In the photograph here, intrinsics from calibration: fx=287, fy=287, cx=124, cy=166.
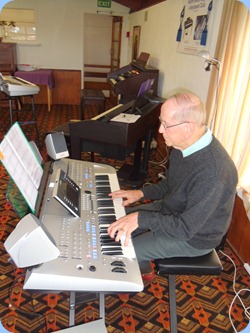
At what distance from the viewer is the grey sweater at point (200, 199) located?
3.75ft

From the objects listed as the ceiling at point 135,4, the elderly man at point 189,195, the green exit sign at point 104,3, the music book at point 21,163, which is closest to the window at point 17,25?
the green exit sign at point 104,3

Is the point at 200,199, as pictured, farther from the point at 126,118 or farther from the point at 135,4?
the point at 135,4

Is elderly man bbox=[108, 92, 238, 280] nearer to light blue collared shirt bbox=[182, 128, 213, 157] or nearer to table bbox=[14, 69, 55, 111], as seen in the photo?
light blue collared shirt bbox=[182, 128, 213, 157]

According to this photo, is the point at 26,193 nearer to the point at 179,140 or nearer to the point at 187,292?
the point at 179,140

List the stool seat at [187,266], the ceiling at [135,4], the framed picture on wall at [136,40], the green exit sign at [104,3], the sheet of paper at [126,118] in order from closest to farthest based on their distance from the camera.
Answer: the stool seat at [187,266] → the sheet of paper at [126,118] → the ceiling at [135,4] → the framed picture on wall at [136,40] → the green exit sign at [104,3]

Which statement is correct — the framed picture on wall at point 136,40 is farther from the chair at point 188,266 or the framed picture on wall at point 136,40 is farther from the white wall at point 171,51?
the chair at point 188,266

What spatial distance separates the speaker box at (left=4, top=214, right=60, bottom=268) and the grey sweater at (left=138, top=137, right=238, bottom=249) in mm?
454

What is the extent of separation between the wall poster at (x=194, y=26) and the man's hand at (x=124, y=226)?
1910 mm

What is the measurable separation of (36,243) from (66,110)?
522 centimetres

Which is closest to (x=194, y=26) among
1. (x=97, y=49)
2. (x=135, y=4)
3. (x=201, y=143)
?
(x=201, y=143)

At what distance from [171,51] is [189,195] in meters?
2.77

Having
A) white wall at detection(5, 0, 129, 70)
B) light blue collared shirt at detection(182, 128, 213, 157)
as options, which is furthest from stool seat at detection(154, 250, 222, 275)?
white wall at detection(5, 0, 129, 70)

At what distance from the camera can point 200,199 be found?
1.14 meters

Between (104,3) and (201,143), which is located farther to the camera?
(104,3)
